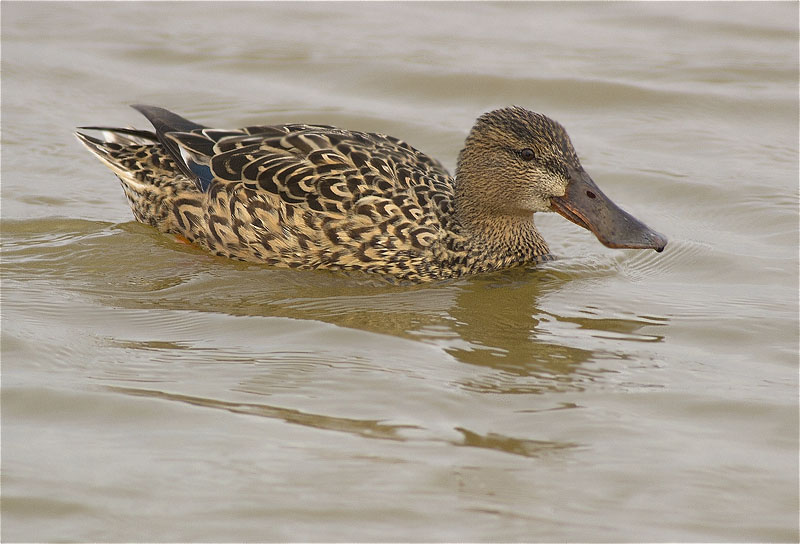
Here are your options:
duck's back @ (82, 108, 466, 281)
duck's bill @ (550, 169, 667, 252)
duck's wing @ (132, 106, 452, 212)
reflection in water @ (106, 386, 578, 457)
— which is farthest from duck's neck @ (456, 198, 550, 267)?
reflection in water @ (106, 386, 578, 457)

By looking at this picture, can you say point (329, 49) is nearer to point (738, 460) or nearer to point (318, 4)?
point (318, 4)

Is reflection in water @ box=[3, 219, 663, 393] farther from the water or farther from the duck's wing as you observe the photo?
the duck's wing

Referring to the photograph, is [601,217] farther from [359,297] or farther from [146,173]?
[146,173]

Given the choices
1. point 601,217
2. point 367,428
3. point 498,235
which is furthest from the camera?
point 498,235

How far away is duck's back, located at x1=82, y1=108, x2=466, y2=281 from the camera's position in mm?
7812

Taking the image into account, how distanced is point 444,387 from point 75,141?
5728 mm

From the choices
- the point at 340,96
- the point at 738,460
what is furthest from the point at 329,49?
the point at 738,460

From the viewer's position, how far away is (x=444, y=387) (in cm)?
609

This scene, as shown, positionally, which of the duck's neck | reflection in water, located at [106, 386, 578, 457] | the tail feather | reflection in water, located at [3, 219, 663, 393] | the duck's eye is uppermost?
the duck's eye

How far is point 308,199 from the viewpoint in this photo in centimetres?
788

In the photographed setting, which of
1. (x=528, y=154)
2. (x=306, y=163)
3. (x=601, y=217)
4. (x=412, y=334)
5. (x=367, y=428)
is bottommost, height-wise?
(x=367, y=428)

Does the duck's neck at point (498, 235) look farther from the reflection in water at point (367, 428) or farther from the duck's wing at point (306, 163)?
the reflection in water at point (367, 428)

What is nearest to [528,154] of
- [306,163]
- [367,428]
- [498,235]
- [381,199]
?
[498,235]

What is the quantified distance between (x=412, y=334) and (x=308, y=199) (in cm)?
145
